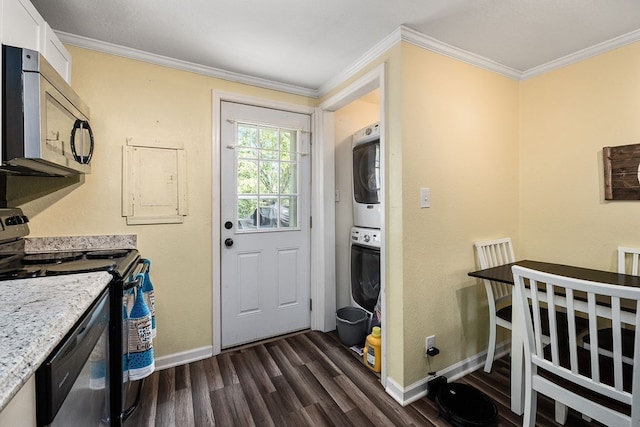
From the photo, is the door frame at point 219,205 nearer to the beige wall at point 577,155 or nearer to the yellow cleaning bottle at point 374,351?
the yellow cleaning bottle at point 374,351

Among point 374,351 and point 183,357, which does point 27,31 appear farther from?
point 374,351

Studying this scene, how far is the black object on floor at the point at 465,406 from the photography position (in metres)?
1.50

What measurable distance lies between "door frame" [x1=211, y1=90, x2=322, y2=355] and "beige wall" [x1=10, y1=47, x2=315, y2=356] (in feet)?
0.12

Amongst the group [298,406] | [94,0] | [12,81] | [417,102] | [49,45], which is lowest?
[298,406]

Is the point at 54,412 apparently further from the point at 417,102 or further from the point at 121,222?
the point at 417,102

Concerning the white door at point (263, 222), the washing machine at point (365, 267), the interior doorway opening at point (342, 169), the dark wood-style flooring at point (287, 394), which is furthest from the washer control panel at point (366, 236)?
the dark wood-style flooring at point (287, 394)

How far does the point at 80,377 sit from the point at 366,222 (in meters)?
2.06

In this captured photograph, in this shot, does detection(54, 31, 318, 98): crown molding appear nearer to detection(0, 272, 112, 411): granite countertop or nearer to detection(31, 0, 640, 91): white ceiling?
detection(31, 0, 640, 91): white ceiling

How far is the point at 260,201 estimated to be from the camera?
8.04 ft

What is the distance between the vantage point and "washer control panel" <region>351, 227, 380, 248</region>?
7.74 feet

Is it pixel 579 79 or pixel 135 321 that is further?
pixel 579 79

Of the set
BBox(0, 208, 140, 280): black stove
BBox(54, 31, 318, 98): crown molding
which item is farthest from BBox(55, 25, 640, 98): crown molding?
BBox(0, 208, 140, 280): black stove

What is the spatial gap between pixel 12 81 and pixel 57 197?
887mm

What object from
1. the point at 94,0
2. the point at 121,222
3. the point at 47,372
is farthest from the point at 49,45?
the point at 47,372
